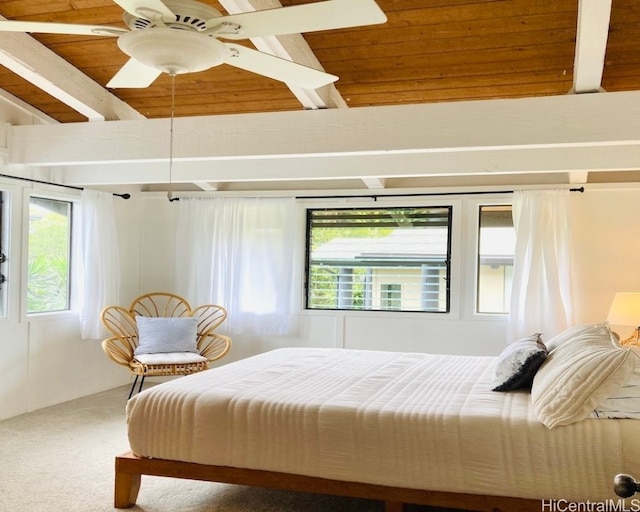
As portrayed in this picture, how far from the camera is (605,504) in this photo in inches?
90.3

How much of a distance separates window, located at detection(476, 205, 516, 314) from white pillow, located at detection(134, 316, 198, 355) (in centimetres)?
244

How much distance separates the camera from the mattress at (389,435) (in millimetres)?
2354

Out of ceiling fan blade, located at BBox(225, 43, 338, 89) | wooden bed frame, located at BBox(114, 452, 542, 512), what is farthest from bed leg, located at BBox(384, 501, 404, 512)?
ceiling fan blade, located at BBox(225, 43, 338, 89)

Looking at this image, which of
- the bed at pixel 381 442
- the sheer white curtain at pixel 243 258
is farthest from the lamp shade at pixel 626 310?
the sheer white curtain at pixel 243 258

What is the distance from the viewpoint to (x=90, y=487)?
3.22m

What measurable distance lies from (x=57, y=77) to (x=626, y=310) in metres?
4.13

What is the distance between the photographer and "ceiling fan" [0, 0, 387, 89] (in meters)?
1.99

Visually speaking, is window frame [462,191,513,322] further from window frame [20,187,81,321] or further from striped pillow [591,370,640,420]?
window frame [20,187,81,321]

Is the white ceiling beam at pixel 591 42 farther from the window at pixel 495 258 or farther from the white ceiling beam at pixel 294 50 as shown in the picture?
the window at pixel 495 258

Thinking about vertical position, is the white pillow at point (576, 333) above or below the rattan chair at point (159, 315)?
above

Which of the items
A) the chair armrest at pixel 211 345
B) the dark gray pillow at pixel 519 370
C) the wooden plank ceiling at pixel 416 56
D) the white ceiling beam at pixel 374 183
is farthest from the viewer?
the chair armrest at pixel 211 345

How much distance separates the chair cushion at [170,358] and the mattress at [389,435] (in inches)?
65.2

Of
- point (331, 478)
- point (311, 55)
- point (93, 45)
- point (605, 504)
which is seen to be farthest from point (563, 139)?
point (93, 45)

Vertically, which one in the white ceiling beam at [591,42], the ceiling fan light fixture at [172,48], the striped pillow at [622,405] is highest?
the white ceiling beam at [591,42]
